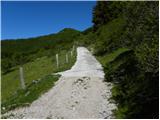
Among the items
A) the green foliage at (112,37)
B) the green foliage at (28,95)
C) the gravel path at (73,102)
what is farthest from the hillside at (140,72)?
the green foliage at (112,37)

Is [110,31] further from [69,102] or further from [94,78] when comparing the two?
[69,102]

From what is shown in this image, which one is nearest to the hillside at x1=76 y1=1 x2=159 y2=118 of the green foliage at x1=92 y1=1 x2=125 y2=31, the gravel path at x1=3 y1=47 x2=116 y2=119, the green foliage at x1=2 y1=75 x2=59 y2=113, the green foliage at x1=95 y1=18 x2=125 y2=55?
the gravel path at x1=3 y1=47 x2=116 y2=119

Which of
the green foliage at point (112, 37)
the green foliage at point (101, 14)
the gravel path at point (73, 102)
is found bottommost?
the gravel path at point (73, 102)

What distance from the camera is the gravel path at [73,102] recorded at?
19453mm

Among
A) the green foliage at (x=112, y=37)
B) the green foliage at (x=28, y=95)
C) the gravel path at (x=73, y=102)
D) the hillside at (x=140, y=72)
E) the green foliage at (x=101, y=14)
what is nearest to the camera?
the hillside at (x=140, y=72)

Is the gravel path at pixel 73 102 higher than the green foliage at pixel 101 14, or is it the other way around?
the green foliage at pixel 101 14

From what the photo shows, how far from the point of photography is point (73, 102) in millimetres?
21656

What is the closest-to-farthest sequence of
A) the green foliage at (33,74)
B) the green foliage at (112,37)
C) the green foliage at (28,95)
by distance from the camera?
the green foliage at (28,95), the green foliage at (33,74), the green foliage at (112,37)

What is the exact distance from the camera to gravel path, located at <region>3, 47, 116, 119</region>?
63.8ft

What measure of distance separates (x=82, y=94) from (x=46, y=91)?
278 cm

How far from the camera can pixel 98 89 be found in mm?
24859

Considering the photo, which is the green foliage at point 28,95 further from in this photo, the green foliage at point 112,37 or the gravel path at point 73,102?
the green foliage at point 112,37

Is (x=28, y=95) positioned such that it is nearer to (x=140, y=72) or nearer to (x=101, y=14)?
(x=140, y=72)

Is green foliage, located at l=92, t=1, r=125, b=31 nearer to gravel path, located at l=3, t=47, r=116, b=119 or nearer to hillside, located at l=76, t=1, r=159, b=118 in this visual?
hillside, located at l=76, t=1, r=159, b=118
